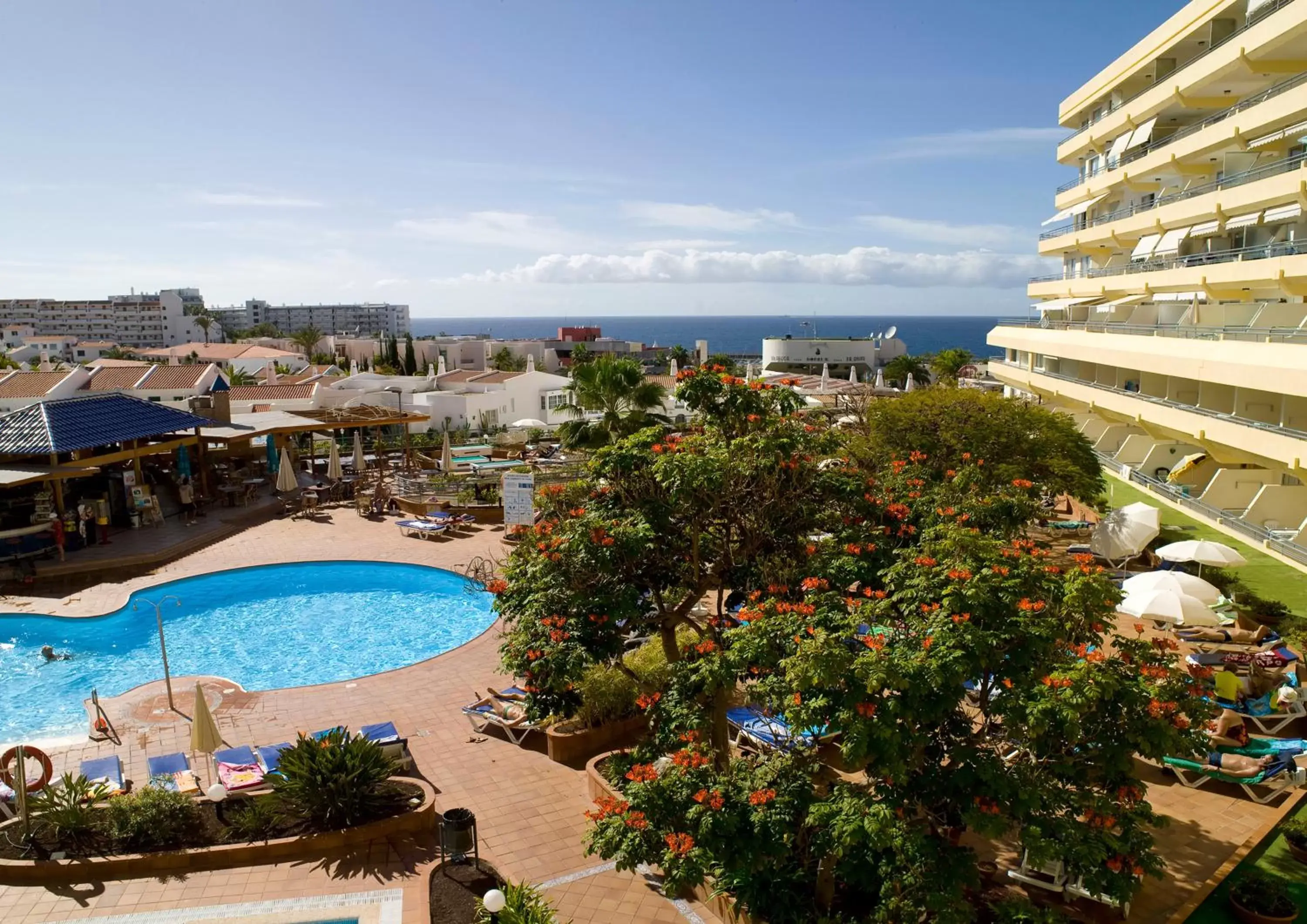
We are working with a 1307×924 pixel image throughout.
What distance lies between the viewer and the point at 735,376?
10516 millimetres

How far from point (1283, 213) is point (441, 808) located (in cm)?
2303

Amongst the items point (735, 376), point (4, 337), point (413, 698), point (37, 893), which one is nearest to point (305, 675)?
point (413, 698)

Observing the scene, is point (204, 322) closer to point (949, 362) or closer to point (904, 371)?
point (904, 371)

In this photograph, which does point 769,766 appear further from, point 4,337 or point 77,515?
point 4,337

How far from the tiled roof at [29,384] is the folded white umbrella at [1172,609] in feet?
143

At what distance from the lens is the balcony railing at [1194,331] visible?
58.3 feet

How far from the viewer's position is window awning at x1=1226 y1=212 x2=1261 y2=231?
22344mm

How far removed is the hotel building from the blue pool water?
59.8 feet

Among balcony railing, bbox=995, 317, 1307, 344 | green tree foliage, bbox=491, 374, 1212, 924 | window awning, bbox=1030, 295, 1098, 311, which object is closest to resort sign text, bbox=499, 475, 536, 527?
green tree foliage, bbox=491, 374, 1212, 924

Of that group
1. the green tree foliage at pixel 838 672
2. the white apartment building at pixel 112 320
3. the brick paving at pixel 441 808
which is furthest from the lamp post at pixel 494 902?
the white apartment building at pixel 112 320

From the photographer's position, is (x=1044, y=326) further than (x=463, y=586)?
Yes

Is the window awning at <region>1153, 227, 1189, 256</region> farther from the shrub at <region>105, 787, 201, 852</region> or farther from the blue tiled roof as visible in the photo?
the blue tiled roof

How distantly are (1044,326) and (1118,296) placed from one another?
461cm

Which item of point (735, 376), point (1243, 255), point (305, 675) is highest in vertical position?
point (1243, 255)
